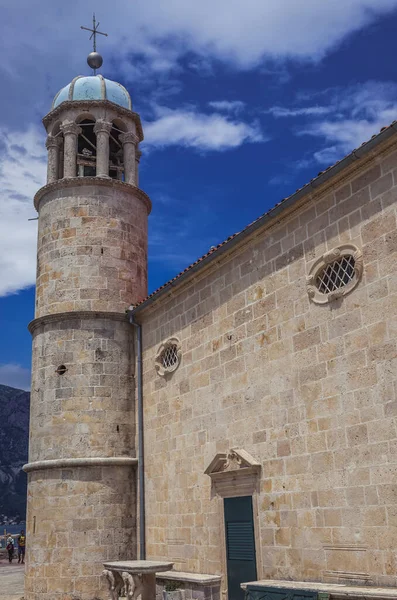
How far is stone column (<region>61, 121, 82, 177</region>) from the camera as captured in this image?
47.7 feet

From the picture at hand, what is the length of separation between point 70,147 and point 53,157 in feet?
2.52

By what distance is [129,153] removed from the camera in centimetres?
1525

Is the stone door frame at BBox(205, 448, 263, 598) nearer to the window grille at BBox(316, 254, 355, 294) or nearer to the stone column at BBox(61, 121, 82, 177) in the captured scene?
the window grille at BBox(316, 254, 355, 294)

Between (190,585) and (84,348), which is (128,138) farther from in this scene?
(190,585)

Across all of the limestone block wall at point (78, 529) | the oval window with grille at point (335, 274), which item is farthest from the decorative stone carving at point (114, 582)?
the oval window with grille at point (335, 274)

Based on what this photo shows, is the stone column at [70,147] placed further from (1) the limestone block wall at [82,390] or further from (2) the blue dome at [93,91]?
(1) the limestone block wall at [82,390]

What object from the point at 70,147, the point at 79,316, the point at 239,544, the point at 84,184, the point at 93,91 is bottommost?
the point at 239,544

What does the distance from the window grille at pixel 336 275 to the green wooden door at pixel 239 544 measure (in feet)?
11.2

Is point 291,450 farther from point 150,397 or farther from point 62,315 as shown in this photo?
point 62,315

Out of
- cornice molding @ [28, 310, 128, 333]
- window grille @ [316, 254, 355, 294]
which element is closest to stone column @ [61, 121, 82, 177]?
cornice molding @ [28, 310, 128, 333]

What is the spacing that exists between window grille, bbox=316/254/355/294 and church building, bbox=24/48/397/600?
38 mm

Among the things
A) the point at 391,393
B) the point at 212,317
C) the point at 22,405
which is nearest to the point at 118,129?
the point at 212,317

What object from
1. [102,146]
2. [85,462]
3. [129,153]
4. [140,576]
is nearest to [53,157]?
[102,146]

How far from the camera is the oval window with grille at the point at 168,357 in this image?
1196 cm
